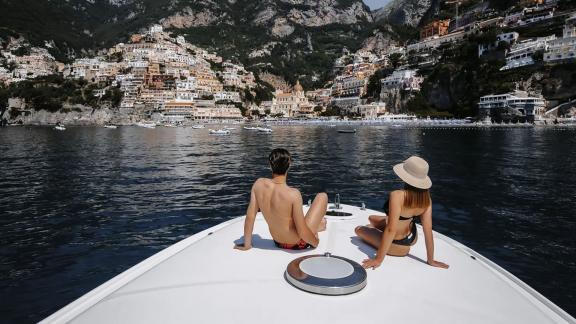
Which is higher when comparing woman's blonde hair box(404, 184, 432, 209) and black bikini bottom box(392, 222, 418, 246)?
woman's blonde hair box(404, 184, 432, 209)

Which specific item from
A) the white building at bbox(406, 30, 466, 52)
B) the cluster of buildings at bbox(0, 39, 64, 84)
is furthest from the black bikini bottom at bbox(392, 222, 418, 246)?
the cluster of buildings at bbox(0, 39, 64, 84)

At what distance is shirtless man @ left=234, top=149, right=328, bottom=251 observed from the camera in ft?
13.4

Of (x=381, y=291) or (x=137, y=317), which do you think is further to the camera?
(x=381, y=291)

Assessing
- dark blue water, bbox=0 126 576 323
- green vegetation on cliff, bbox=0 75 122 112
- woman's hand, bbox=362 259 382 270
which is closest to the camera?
woman's hand, bbox=362 259 382 270

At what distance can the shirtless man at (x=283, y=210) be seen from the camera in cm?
407

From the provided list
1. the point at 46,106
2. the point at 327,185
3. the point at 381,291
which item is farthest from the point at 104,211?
the point at 46,106

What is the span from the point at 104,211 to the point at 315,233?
10091 mm

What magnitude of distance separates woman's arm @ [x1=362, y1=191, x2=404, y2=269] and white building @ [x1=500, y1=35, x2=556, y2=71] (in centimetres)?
10310

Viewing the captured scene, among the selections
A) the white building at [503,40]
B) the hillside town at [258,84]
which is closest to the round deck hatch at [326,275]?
the hillside town at [258,84]

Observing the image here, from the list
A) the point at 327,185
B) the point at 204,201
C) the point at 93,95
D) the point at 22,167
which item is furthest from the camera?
the point at 93,95

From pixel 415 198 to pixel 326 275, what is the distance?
157cm

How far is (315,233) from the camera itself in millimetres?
4531

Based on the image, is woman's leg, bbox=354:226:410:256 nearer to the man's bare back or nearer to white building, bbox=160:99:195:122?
A: the man's bare back

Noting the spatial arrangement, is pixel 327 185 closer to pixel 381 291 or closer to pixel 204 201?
pixel 204 201
